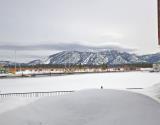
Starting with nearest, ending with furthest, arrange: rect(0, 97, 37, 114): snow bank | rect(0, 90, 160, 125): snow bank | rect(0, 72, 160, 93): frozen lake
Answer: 1. rect(0, 90, 160, 125): snow bank
2. rect(0, 97, 37, 114): snow bank
3. rect(0, 72, 160, 93): frozen lake

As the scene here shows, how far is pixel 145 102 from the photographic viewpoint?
38.0 ft

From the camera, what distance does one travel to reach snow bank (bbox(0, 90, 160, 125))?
10.0 meters

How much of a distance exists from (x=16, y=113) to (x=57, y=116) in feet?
5.99

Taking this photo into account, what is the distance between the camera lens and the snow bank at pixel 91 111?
10001 mm

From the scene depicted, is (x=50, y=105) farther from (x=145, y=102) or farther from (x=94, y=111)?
(x=145, y=102)

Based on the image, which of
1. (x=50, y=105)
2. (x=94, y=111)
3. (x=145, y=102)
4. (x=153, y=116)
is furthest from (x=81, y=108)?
(x=153, y=116)

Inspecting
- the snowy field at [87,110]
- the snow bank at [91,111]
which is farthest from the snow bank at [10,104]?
the snow bank at [91,111]

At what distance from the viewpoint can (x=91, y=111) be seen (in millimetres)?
11805

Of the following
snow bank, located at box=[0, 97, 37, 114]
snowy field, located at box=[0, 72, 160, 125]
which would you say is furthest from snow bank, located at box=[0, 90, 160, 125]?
snow bank, located at box=[0, 97, 37, 114]

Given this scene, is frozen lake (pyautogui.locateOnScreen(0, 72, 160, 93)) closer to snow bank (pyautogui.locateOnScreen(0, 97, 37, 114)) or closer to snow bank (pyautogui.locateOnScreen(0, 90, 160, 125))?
snow bank (pyautogui.locateOnScreen(0, 97, 37, 114))

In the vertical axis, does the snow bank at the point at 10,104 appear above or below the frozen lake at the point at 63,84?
above

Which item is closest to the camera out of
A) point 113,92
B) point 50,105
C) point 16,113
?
point 16,113

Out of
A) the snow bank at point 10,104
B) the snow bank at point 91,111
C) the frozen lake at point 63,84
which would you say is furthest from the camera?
the frozen lake at point 63,84

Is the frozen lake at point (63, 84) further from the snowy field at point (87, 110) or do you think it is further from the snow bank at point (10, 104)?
the snowy field at point (87, 110)
